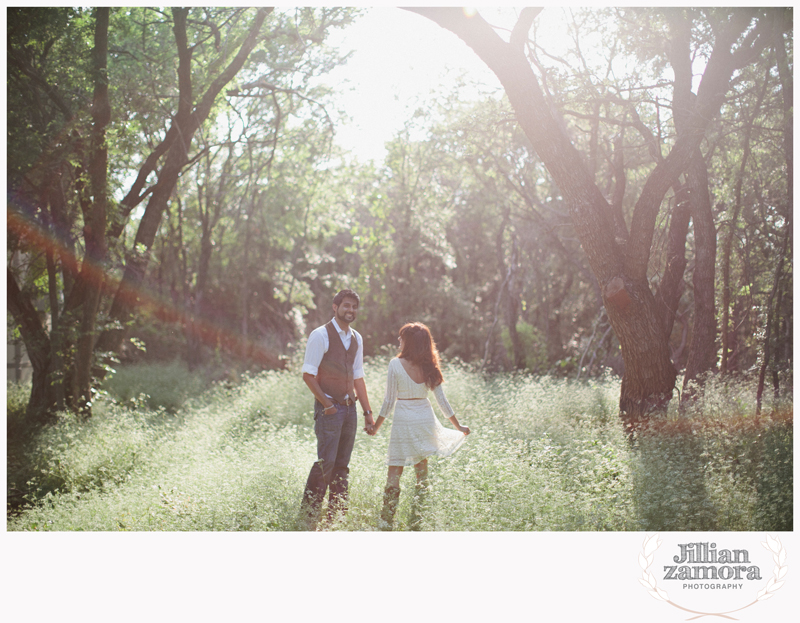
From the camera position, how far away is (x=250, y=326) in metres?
19.6

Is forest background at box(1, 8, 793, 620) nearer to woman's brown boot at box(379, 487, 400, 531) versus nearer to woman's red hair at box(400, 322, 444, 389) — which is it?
woman's brown boot at box(379, 487, 400, 531)

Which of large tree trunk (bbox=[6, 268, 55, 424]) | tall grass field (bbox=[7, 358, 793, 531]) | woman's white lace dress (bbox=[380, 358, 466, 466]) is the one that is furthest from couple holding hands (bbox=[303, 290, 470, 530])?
large tree trunk (bbox=[6, 268, 55, 424])

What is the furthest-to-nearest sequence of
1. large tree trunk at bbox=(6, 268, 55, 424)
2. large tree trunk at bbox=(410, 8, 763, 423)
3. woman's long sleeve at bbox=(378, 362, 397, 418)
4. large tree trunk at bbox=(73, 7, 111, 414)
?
large tree trunk at bbox=(6, 268, 55, 424) → large tree trunk at bbox=(73, 7, 111, 414) → large tree trunk at bbox=(410, 8, 763, 423) → woman's long sleeve at bbox=(378, 362, 397, 418)

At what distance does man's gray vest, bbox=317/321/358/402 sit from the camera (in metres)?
4.46

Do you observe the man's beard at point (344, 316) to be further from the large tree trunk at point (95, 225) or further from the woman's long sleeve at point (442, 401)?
the large tree trunk at point (95, 225)

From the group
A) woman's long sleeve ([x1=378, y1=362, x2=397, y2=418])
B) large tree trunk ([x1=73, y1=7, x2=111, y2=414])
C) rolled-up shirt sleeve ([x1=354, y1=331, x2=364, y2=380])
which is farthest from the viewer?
large tree trunk ([x1=73, y1=7, x2=111, y2=414])

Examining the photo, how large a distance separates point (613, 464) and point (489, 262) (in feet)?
52.1

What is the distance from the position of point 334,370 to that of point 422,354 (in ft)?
2.29

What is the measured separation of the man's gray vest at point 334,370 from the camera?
4457 millimetres

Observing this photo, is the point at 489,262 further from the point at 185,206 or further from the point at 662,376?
the point at 662,376

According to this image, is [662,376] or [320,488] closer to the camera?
[320,488]
